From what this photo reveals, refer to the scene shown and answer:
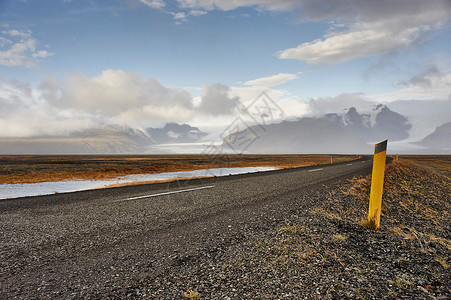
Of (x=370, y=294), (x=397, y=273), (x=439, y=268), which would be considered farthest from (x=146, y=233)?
(x=439, y=268)

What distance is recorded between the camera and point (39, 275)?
299cm

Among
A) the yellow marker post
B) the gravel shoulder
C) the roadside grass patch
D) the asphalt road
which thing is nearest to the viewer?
the roadside grass patch

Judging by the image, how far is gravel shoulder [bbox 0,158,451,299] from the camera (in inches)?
100

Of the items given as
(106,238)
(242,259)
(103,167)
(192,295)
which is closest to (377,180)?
(242,259)

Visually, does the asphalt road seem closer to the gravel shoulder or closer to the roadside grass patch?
the gravel shoulder

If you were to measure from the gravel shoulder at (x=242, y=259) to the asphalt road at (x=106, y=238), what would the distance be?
2 cm

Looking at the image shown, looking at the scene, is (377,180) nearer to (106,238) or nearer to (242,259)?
(242,259)

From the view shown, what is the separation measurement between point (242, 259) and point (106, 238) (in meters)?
2.69

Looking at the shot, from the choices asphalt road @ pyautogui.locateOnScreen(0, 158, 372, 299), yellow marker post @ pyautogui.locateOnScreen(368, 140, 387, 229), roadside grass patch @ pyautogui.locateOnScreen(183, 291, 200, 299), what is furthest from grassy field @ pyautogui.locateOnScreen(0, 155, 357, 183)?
yellow marker post @ pyautogui.locateOnScreen(368, 140, 387, 229)

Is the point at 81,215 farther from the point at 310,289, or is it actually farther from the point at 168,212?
the point at 310,289

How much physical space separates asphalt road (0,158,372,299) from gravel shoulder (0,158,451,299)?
0.02m

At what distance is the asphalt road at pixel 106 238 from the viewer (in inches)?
113

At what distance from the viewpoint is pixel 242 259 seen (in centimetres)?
328

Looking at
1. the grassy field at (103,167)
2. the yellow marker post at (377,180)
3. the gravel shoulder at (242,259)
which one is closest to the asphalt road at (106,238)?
the gravel shoulder at (242,259)
